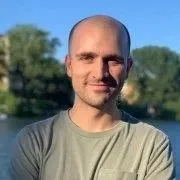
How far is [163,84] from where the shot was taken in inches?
1475

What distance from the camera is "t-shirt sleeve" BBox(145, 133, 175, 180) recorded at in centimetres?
145

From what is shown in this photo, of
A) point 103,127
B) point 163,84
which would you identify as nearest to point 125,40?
point 103,127

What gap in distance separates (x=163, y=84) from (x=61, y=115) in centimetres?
3627

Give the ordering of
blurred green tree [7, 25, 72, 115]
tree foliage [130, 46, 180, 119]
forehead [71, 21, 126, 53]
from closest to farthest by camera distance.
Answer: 1. forehead [71, 21, 126, 53]
2. tree foliage [130, 46, 180, 119]
3. blurred green tree [7, 25, 72, 115]

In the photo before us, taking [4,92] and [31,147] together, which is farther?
[4,92]

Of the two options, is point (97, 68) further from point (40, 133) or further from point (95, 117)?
point (40, 133)

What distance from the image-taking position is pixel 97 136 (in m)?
1.46

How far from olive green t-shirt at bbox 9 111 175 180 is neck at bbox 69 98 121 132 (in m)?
0.02

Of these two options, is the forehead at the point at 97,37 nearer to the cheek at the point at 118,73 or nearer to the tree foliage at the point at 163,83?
Answer: the cheek at the point at 118,73

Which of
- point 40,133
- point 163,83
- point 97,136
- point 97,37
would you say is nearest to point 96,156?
point 97,136

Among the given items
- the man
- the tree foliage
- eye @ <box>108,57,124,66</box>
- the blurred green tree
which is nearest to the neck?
the man

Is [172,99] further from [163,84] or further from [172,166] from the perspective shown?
[172,166]

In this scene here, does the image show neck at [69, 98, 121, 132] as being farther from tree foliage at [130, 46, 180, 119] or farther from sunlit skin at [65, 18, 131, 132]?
tree foliage at [130, 46, 180, 119]

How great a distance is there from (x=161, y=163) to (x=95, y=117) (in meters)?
0.21
